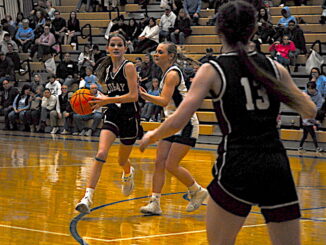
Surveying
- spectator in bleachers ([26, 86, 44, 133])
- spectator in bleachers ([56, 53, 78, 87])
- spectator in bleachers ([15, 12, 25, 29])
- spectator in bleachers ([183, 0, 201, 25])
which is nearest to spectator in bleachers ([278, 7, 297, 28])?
spectator in bleachers ([183, 0, 201, 25])

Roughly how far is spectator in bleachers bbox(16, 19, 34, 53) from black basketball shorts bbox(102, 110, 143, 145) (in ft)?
52.4

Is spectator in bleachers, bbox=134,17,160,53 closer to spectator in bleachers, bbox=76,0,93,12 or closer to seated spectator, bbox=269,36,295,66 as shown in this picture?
seated spectator, bbox=269,36,295,66

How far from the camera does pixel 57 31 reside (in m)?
22.0

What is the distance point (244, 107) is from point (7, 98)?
1697 centimetres

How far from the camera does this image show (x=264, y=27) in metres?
17.1

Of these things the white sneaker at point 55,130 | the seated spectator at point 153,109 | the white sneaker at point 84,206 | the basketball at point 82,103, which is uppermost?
the basketball at point 82,103

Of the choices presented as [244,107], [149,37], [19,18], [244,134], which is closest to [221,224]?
[244,134]

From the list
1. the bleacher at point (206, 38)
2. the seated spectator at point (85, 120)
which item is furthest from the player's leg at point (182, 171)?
the seated spectator at point (85, 120)

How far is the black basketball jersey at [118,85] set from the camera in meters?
6.91

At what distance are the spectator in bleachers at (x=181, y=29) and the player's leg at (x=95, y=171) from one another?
472 inches

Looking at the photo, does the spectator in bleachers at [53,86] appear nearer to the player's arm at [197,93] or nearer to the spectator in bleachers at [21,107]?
the spectator in bleachers at [21,107]

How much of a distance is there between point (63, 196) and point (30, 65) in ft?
48.2

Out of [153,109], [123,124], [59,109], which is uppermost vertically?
[123,124]

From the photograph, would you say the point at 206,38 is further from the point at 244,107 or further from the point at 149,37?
the point at 244,107
